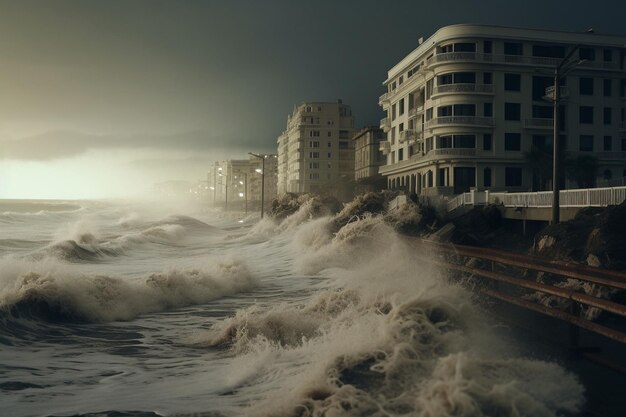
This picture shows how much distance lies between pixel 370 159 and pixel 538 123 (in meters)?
34.3

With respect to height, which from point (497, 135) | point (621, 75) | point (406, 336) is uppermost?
point (621, 75)

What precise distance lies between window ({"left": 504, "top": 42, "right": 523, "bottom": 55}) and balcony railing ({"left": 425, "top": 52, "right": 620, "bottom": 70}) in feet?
2.23

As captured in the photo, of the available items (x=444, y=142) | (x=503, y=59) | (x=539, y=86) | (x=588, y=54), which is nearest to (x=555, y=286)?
(x=444, y=142)

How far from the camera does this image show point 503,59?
166 ft

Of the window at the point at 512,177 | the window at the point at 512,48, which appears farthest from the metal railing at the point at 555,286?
the window at the point at 512,48

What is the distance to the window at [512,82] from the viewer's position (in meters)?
51.6

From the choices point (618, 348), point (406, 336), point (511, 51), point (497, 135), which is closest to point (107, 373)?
point (406, 336)

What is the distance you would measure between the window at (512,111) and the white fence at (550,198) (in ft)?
64.8

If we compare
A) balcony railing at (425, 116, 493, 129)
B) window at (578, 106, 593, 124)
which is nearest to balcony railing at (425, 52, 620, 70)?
window at (578, 106, 593, 124)

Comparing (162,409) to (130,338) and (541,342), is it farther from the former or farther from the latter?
(541,342)

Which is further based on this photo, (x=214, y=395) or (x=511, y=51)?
(x=511, y=51)

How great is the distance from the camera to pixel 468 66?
50.4 meters

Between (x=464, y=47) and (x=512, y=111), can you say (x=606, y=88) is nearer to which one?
(x=512, y=111)

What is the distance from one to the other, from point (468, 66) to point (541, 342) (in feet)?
152
